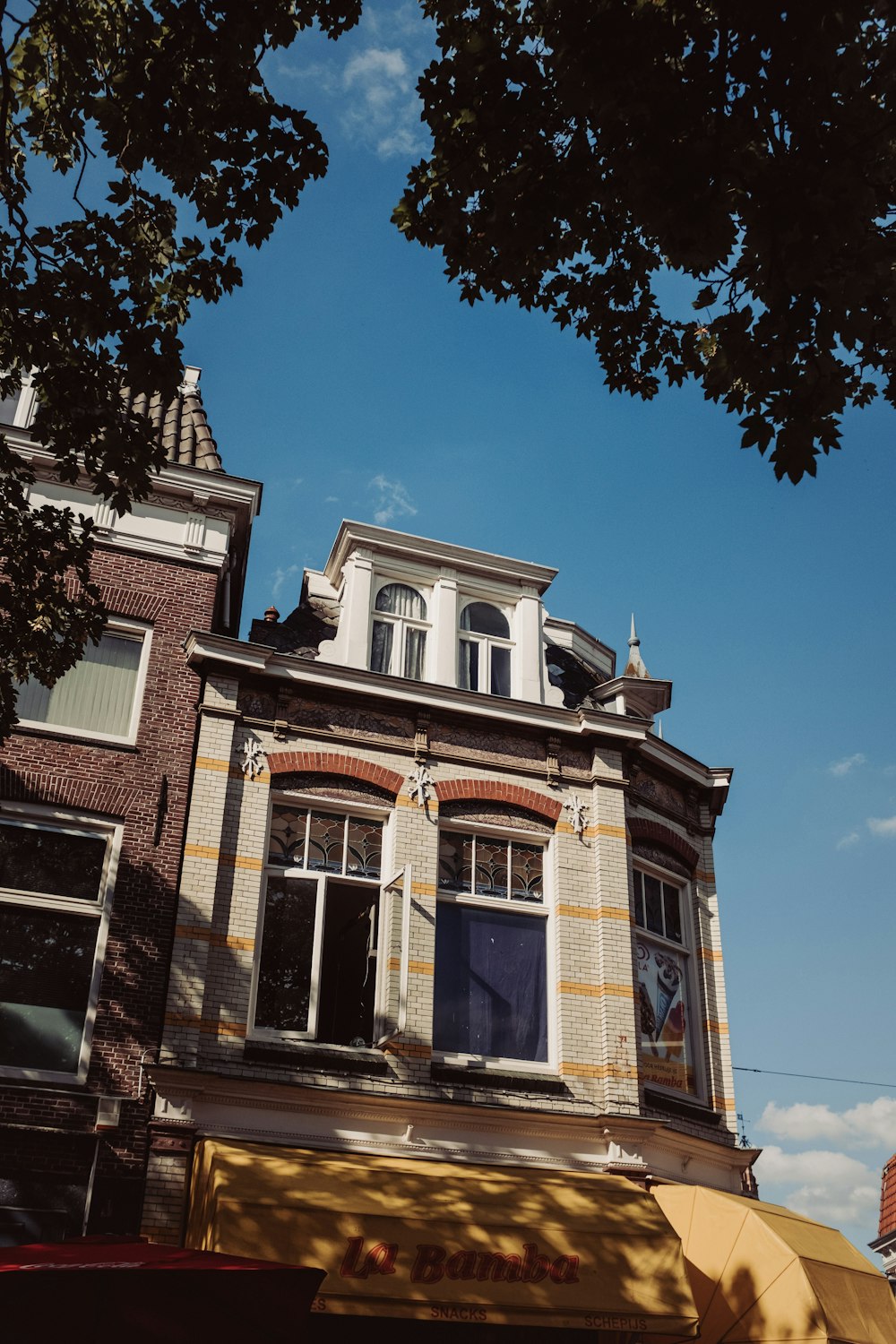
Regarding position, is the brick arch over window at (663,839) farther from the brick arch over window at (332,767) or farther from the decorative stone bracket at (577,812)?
the brick arch over window at (332,767)

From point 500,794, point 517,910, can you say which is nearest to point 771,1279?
point 517,910

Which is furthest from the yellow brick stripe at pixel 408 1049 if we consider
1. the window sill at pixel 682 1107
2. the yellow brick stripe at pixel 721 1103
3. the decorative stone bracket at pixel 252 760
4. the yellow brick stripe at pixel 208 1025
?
the yellow brick stripe at pixel 721 1103

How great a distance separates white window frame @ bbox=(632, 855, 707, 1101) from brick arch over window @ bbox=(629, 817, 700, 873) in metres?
0.26

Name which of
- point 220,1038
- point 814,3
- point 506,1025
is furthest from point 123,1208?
point 814,3

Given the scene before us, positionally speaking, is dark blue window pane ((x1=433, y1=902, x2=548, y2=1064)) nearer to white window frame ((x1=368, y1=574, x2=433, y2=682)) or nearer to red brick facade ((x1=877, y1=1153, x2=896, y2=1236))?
white window frame ((x1=368, y1=574, x2=433, y2=682))

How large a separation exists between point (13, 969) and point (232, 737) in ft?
11.5

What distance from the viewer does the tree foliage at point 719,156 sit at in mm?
6691

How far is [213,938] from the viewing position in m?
13.4

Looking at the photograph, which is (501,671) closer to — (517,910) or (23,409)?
(517,910)

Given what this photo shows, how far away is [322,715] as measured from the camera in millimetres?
15047

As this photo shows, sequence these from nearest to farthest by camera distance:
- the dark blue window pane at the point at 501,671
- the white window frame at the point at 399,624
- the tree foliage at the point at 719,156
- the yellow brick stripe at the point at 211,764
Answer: the tree foliage at the point at 719,156, the yellow brick stripe at the point at 211,764, the white window frame at the point at 399,624, the dark blue window pane at the point at 501,671

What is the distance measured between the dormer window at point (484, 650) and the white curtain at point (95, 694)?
14.4 ft

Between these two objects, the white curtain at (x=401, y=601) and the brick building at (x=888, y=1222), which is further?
the brick building at (x=888, y=1222)

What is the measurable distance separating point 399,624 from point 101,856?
16.8ft
